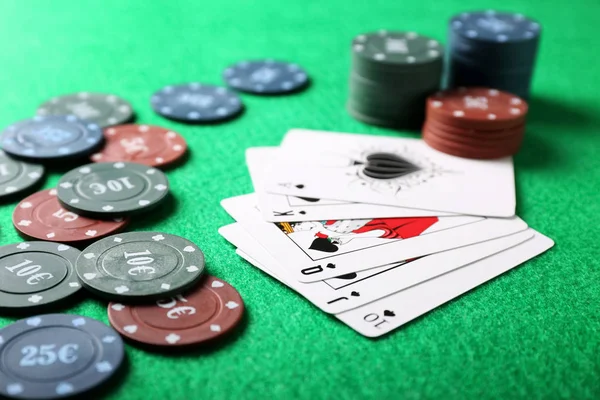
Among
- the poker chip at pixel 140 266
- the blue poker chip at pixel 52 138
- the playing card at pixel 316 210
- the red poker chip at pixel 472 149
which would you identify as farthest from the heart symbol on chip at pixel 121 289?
the red poker chip at pixel 472 149

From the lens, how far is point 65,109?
7.18 ft

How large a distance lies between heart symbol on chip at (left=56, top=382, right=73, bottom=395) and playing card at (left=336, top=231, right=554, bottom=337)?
51 centimetres

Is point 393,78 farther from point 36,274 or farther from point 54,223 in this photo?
point 36,274

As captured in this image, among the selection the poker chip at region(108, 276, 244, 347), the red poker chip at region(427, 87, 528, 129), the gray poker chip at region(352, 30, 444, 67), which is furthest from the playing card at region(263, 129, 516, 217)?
the poker chip at region(108, 276, 244, 347)

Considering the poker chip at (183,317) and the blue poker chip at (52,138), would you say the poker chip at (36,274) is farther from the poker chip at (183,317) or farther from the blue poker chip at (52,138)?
the blue poker chip at (52,138)

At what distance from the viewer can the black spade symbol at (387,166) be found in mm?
1893

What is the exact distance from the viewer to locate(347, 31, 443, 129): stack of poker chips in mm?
2111

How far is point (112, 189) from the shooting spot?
1.74 metres

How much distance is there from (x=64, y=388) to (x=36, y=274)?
1.15 feet

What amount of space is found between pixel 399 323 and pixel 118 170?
0.86 metres

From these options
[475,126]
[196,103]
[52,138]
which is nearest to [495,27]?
[475,126]

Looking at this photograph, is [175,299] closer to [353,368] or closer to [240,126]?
[353,368]

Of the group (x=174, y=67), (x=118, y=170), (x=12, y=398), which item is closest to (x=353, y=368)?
(x=12, y=398)

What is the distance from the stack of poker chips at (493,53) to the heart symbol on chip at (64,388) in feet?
5.25
